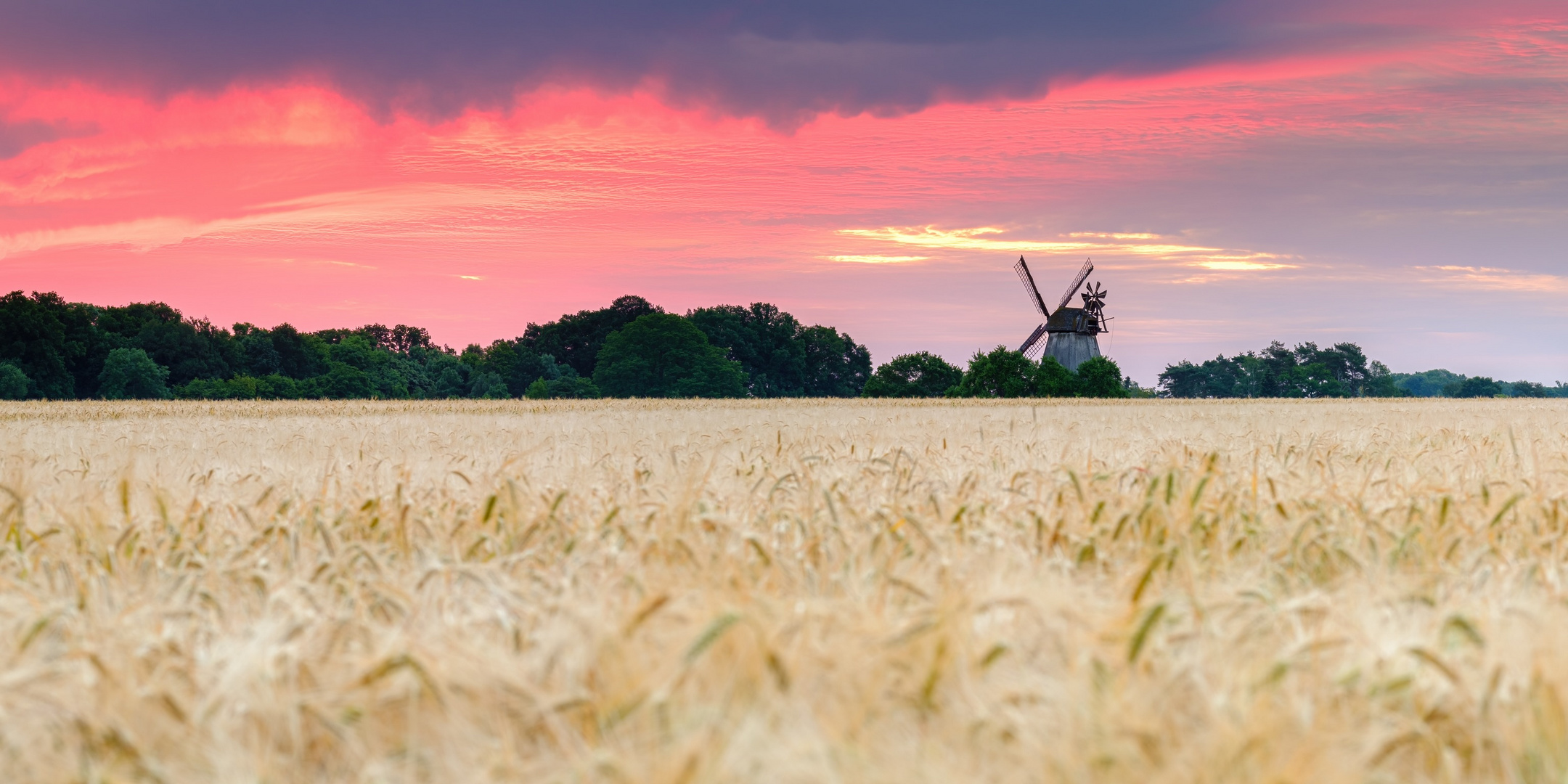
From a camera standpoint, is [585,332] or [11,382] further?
[585,332]

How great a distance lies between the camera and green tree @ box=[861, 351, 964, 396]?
79.1 m

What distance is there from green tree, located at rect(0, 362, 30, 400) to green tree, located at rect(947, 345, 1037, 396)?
5623 cm

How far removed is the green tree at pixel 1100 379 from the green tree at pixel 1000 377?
10.1 ft

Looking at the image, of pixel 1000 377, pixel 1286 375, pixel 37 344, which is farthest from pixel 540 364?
pixel 1286 375

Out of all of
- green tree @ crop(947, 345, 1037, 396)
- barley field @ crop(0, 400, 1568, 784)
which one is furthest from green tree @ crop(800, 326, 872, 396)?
barley field @ crop(0, 400, 1568, 784)

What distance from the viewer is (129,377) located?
232 ft

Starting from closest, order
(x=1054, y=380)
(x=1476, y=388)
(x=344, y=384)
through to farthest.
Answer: (x=1054, y=380) < (x=344, y=384) < (x=1476, y=388)

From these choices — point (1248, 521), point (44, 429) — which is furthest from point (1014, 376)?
point (1248, 521)

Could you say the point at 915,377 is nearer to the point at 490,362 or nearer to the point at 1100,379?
the point at 1100,379

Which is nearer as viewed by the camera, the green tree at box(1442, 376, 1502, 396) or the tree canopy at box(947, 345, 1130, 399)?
the tree canopy at box(947, 345, 1130, 399)

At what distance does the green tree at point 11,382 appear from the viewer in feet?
209

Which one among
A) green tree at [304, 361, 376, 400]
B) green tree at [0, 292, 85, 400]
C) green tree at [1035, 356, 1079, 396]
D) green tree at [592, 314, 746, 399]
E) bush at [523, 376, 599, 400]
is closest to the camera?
green tree at [1035, 356, 1079, 396]

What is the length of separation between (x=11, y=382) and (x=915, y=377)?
5800 cm

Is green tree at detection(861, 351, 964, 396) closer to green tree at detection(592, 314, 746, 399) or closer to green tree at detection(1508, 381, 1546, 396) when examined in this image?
green tree at detection(592, 314, 746, 399)
